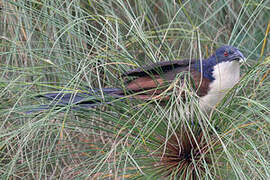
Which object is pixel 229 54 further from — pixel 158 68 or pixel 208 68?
pixel 158 68

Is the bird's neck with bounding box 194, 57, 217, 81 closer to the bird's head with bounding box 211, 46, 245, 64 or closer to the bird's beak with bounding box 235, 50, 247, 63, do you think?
the bird's head with bounding box 211, 46, 245, 64

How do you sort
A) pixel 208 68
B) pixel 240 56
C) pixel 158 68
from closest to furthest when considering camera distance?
pixel 158 68
pixel 240 56
pixel 208 68

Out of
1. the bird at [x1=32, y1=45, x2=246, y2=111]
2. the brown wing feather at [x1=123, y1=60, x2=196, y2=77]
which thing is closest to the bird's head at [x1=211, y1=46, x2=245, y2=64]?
the bird at [x1=32, y1=45, x2=246, y2=111]

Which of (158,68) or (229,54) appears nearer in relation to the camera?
(158,68)

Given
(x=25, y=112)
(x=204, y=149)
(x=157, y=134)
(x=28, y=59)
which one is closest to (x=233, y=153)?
(x=204, y=149)

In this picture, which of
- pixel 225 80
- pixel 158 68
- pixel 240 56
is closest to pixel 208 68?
pixel 225 80

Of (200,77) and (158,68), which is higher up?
(158,68)

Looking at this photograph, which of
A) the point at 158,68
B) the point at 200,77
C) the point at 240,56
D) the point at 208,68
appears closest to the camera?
the point at 158,68

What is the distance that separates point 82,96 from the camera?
1.66 metres

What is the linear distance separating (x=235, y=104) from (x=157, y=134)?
0.99 ft

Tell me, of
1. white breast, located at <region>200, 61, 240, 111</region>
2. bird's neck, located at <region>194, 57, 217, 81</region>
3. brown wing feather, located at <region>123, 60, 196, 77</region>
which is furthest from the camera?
bird's neck, located at <region>194, 57, 217, 81</region>

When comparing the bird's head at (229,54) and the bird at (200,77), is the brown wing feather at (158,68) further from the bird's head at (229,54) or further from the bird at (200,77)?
the bird's head at (229,54)

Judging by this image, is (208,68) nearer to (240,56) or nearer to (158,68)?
(240,56)

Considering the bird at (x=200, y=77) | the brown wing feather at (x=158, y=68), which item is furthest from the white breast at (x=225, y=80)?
the brown wing feather at (x=158, y=68)
